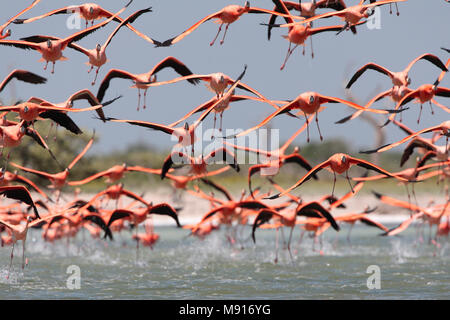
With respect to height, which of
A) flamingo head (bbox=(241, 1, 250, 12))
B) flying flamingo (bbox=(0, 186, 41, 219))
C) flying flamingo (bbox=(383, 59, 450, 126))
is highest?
flamingo head (bbox=(241, 1, 250, 12))

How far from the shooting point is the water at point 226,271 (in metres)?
15.4

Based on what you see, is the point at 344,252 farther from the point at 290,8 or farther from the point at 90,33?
the point at 90,33

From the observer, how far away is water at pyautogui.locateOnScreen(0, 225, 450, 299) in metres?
15.4

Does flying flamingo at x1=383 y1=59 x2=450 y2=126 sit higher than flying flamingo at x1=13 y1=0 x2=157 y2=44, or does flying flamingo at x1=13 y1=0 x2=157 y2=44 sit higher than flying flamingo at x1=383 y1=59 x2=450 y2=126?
flying flamingo at x1=13 y1=0 x2=157 y2=44

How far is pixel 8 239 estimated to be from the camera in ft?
74.5

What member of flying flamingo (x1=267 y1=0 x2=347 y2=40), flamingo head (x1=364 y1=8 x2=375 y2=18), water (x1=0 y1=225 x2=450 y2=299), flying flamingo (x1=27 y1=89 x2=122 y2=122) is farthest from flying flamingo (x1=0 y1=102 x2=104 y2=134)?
flamingo head (x1=364 y1=8 x2=375 y2=18)

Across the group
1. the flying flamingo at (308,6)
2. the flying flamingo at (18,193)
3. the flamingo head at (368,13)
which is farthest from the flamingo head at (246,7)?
the flying flamingo at (18,193)

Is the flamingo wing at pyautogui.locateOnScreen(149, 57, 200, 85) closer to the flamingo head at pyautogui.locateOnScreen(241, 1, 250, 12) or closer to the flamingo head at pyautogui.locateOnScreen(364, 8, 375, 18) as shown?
the flamingo head at pyautogui.locateOnScreen(241, 1, 250, 12)

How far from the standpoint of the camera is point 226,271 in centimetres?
1888

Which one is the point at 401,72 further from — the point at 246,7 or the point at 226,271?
the point at 226,271

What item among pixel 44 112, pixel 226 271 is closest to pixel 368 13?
pixel 44 112

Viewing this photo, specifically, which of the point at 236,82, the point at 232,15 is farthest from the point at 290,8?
the point at 236,82

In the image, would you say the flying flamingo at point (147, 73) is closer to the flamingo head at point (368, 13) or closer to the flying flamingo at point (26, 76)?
the flying flamingo at point (26, 76)
